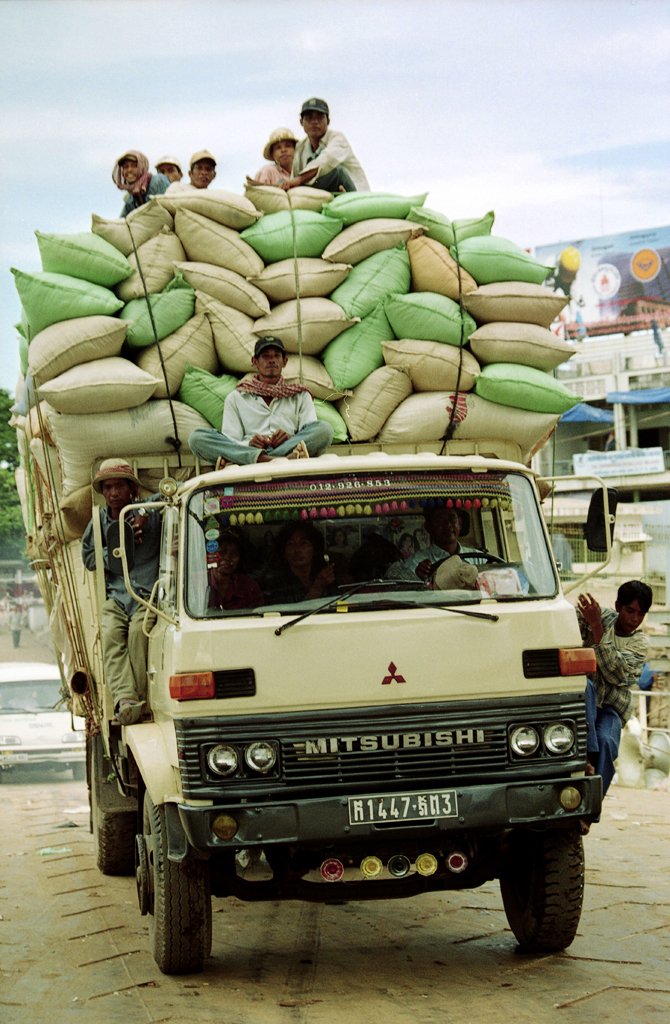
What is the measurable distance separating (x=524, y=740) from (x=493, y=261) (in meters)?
3.24

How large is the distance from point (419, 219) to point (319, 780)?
12.1 feet

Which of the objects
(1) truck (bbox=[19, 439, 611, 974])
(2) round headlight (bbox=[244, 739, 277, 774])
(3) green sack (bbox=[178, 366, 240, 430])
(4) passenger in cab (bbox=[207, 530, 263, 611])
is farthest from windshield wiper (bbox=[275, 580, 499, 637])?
(3) green sack (bbox=[178, 366, 240, 430])

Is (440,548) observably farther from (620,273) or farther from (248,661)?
(620,273)

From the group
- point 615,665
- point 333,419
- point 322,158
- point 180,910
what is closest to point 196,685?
point 180,910

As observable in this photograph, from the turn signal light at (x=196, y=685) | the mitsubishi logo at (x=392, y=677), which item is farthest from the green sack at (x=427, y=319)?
the turn signal light at (x=196, y=685)

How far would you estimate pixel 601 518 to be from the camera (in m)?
5.50

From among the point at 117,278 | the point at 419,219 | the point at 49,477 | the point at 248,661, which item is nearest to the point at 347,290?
the point at 419,219

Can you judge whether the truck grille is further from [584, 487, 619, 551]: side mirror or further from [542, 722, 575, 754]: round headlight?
[584, 487, 619, 551]: side mirror

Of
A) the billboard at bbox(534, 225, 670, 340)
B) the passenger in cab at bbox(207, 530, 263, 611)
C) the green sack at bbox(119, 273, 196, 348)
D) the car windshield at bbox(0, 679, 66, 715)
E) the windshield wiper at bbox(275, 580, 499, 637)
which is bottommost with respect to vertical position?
the car windshield at bbox(0, 679, 66, 715)

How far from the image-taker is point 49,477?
7.52 meters

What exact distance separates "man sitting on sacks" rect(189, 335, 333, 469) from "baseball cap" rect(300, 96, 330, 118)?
124 inches

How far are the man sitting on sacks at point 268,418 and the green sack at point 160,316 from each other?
507 millimetres

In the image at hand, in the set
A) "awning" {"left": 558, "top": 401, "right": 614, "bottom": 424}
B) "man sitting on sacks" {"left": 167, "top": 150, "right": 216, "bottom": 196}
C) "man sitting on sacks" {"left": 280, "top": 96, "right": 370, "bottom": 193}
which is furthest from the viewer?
"awning" {"left": 558, "top": 401, "right": 614, "bottom": 424}

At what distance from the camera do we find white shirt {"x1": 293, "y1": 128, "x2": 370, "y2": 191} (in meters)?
8.77
